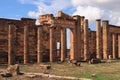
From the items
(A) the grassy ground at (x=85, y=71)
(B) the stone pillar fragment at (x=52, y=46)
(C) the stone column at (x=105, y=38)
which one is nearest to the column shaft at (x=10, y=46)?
(B) the stone pillar fragment at (x=52, y=46)

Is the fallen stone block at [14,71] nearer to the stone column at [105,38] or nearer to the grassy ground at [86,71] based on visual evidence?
the grassy ground at [86,71]

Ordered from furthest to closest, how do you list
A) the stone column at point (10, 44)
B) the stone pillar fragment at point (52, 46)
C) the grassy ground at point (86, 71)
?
the stone pillar fragment at point (52, 46) → the stone column at point (10, 44) → the grassy ground at point (86, 71)

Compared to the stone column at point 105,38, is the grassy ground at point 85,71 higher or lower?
lower

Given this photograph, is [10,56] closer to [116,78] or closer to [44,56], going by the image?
[44,56]

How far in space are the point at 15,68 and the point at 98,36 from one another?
21.6 meters

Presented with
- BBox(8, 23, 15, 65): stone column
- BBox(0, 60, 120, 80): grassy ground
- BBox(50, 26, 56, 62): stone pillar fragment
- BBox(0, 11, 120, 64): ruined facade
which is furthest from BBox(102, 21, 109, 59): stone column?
BBox(0, 60, 120, 80): grassy ground

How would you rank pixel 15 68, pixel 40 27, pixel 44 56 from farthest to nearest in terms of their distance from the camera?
pixel 44 56, pixel 40 27, pixel 15 68

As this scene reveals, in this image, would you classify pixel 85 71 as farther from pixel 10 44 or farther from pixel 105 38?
pixel 105 38

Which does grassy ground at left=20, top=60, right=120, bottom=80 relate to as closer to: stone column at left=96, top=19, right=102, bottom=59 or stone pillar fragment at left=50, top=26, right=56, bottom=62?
stone pillar fragment at left=50, top=26, right=56, bottom=62

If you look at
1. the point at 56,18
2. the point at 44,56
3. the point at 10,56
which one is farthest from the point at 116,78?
the point at 44,56

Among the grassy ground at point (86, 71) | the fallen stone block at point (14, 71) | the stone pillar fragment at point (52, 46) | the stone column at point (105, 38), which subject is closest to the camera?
the grassy ground at point (86, 71)

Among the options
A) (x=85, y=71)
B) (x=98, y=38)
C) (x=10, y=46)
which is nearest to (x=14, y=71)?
(x=85, y=71)

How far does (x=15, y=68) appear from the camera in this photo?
22.5 metres

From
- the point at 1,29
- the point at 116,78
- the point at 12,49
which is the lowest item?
the point at 116,78
